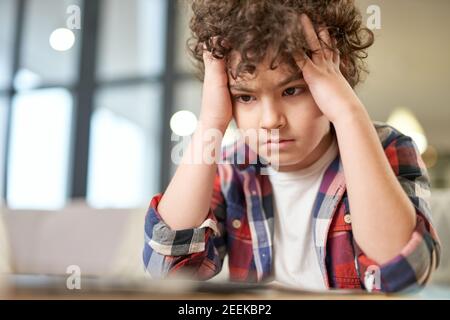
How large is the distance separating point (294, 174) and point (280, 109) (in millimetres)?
122

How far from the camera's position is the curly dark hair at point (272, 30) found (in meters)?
0.47

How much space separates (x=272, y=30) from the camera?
47cm

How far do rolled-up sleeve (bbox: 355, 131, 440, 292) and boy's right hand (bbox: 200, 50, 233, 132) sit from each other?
0.18 m

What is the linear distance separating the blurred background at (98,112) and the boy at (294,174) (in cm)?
5

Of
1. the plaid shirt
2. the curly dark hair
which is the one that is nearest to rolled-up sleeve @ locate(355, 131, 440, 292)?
the plaid shirt

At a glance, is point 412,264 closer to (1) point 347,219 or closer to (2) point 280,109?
(1) point 347,219

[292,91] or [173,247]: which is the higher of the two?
[292,91]

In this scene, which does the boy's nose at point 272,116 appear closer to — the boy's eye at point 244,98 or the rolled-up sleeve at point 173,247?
the boy's eye at point 244,98

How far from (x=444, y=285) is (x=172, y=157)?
1.08ft

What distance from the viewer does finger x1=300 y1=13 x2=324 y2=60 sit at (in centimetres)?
49

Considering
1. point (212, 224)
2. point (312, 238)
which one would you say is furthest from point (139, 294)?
point (312, 238)


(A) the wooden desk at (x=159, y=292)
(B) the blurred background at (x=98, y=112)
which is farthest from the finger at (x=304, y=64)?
(A) the wooden desk at (x=159, y=292)

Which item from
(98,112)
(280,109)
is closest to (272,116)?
(280,109)

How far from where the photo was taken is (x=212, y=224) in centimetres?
56
